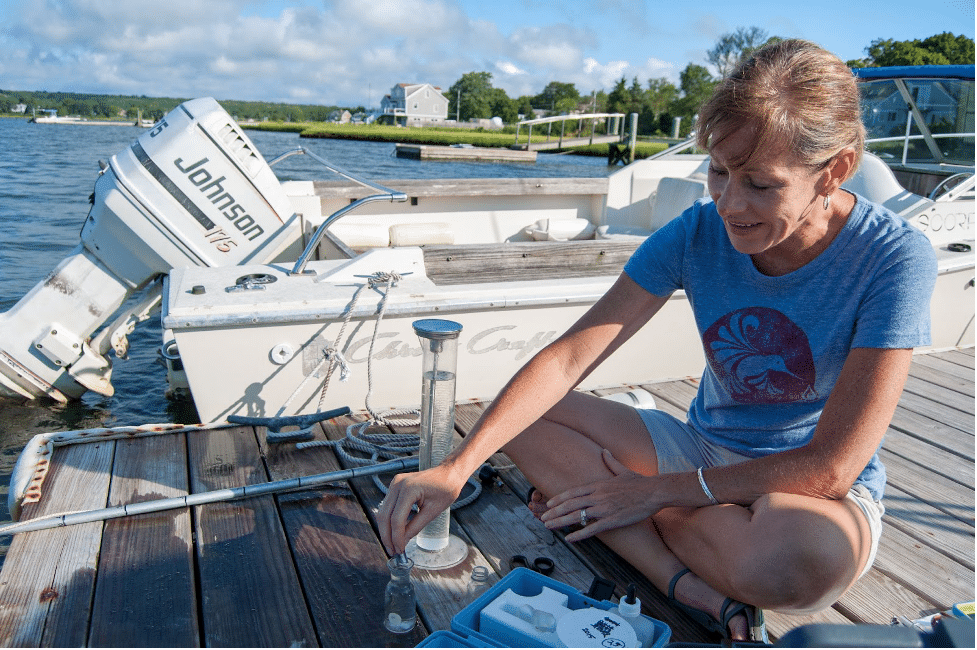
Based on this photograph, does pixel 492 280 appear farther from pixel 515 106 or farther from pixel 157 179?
pixel 515 106

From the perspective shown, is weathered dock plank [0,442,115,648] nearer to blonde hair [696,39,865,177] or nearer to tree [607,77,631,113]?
blonde hair [696,39,865,177]

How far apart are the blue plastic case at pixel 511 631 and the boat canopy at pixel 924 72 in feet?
13.6

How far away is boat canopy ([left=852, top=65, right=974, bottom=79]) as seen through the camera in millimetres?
4543

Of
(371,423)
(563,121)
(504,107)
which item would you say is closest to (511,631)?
(371,423)

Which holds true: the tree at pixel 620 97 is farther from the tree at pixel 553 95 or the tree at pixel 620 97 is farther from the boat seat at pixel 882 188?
the boat seat at pixel 882 188

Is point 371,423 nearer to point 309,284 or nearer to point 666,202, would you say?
point 309,284

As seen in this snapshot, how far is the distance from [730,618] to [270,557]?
110 centimetres

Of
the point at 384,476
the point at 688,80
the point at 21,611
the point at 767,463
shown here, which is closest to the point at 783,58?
the point at 767,463

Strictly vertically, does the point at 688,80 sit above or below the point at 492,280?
above

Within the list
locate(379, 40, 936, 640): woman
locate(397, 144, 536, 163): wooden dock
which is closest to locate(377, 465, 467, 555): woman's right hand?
locate(379, 40, 936, 640): woman

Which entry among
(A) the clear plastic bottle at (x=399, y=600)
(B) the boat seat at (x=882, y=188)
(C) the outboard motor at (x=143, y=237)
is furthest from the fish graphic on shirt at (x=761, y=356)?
(B) the boat seat at (x=882, y=188)

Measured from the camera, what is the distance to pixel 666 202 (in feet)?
17.5

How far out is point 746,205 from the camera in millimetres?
1377

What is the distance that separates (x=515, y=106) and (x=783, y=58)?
85.6 m
